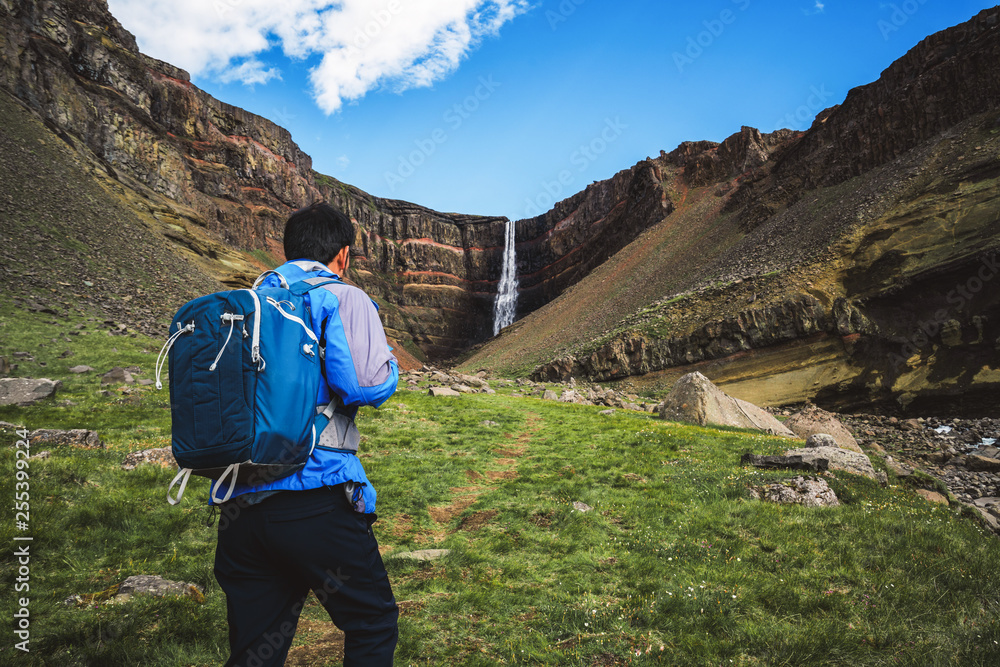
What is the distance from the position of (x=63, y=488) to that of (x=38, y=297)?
2604 centimetres

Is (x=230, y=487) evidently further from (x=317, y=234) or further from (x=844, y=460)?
(x=844, y=460)

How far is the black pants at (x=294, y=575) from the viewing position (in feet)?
7.55

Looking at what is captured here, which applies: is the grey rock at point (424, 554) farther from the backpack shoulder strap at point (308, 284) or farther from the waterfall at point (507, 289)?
the waterfall at point (507, 289)

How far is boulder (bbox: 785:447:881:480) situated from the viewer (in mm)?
9203

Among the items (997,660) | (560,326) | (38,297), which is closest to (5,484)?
(997,660)

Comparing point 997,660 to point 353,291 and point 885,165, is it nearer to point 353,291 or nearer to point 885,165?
point 353,291

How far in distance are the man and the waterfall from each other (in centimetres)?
10526

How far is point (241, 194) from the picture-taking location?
3034 inches

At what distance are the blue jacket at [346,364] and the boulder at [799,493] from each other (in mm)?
8021

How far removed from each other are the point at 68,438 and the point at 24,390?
5.59 meters

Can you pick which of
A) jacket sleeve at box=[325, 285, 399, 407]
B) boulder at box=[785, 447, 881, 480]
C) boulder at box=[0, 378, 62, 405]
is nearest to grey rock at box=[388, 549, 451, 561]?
jacket sleeve at box=[325, 285, 399, 407]

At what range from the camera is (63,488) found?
21.1 ft

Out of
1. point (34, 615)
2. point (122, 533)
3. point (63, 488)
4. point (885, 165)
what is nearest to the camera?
point (34, 615)

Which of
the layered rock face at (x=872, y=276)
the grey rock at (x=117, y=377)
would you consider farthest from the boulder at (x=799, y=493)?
the layered rock face at (x=872, y=276)
